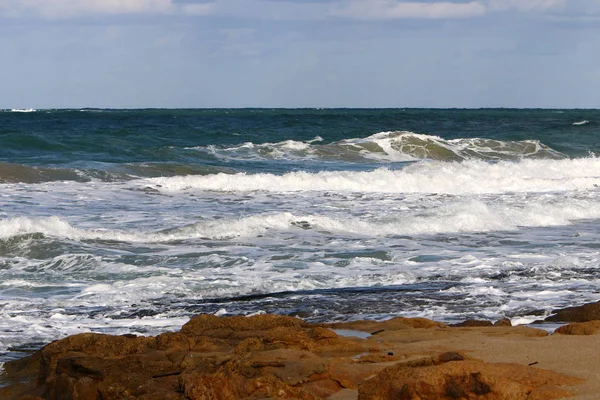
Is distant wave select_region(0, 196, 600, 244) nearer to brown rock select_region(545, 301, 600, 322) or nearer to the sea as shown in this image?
the sea

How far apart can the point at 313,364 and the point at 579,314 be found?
2.53 meters

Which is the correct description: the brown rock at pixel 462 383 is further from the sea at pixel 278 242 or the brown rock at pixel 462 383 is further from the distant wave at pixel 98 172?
the distant wave at pixel 98 172

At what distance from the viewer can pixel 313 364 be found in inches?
179

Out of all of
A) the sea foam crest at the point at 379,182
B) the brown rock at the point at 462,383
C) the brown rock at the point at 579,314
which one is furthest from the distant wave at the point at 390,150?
the brown rock at the point at 462,383

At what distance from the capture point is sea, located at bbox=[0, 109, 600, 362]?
7.31 meters

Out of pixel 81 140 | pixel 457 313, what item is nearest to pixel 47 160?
pixel 81 140

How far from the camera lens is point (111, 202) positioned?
1550 centimetres

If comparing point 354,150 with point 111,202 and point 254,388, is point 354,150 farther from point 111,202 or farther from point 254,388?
point 254,388

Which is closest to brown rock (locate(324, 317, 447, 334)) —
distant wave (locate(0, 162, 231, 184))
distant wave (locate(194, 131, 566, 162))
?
distant wave (locate(0, 162, 231, 184))

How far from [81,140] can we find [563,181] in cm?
1536

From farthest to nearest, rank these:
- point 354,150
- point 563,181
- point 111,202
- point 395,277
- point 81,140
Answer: point 354,150 → point 81,140 → point 563,181 → point 111,202 → point 395,277

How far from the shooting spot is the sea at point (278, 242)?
7.31 m

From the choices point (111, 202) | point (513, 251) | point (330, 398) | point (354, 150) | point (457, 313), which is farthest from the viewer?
point (354, 150)

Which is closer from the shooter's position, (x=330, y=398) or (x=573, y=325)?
(x=330, y=398)
